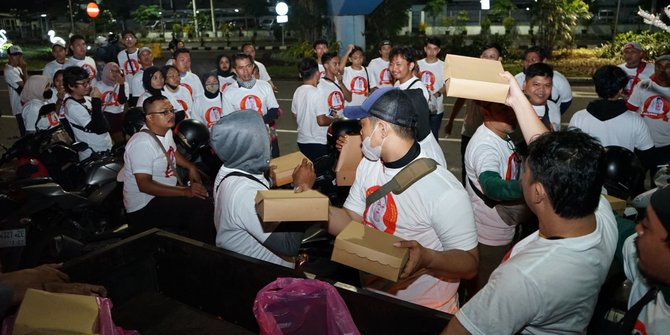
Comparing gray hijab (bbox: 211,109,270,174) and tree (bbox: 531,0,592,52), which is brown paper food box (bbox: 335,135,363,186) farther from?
tree (bbox: 531,0,592,52)

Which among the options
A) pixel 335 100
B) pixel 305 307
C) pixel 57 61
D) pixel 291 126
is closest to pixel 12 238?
pixel 305 307

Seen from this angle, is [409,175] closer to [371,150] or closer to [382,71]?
[371,150]

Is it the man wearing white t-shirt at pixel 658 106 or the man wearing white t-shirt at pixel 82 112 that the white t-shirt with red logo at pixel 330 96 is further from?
the man wearing white t-shirt at pixel 658 106

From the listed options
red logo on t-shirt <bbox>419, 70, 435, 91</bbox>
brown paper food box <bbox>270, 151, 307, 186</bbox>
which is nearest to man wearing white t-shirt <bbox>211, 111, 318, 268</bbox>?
brown paper food box <bbox>270, 151, 307, 186</bbox>

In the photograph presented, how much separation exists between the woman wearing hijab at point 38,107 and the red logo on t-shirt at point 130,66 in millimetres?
2164

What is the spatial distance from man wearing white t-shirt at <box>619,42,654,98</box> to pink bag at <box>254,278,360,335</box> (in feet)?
19.9

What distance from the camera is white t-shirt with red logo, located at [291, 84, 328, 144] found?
6305 mm

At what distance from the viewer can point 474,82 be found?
8.20 feet

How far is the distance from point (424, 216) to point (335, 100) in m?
4.25

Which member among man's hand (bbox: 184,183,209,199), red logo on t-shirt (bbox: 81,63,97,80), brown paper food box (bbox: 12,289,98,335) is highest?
red logo on t-shirt (bbox: 81,63,97,80)

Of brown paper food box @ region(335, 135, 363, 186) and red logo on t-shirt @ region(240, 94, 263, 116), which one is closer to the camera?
brown paper food box @ region(335, 135, 363, 186)

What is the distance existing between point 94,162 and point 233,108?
1.75 meters

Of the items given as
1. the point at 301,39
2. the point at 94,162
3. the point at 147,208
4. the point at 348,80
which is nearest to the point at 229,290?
the point at 147,208

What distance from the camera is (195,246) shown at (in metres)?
3.07
